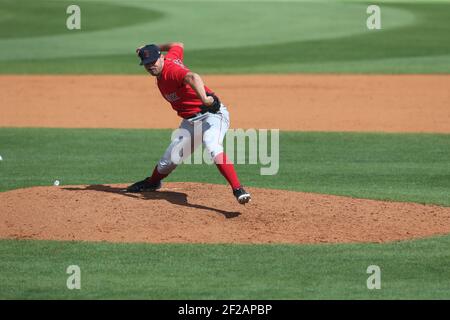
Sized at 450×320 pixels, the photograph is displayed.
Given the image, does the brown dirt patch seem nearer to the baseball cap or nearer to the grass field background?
the grass field background

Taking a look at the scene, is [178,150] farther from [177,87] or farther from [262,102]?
[262,102]

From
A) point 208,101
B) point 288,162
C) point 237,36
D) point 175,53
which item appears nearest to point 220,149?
point 208,101

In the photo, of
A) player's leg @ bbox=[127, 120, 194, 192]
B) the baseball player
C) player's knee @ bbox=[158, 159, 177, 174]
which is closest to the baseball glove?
the baseball player

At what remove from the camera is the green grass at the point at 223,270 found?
875 centimetres

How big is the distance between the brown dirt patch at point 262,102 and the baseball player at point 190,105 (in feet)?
27.7

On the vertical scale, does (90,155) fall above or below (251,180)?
above

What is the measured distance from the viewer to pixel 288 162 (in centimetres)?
1623

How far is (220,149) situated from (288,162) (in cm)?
517

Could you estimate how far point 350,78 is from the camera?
1032 inches

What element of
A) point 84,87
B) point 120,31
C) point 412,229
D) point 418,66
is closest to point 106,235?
point 412,229

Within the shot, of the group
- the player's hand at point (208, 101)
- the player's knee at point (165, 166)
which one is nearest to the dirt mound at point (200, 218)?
the player's knee at point (165, 166)

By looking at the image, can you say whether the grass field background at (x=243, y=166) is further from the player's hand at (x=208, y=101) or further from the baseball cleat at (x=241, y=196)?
the player's hand at (x=208, y=101)

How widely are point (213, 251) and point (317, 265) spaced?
116 centimetres

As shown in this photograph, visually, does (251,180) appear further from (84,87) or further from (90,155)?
(84,87)
